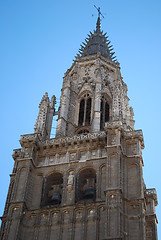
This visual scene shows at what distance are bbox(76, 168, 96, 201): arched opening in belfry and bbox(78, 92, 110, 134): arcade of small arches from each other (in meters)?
6.36

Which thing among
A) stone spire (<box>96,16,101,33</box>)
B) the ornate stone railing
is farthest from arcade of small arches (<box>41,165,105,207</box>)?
stone spire (<box>96,16,101,33</box>)

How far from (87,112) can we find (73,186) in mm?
10680

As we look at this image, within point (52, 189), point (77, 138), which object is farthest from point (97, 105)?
point (52, 189)

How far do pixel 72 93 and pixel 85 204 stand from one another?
14.9 m

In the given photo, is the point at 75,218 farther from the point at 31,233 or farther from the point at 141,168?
the point at 141,168

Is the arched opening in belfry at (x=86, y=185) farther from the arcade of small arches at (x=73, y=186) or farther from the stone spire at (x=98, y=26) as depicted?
the stone spire at (x=98, y=26)

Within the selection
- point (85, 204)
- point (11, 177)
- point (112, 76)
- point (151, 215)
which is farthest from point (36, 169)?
point (112, 76)

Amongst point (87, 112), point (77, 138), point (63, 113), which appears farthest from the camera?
point (87, 112)

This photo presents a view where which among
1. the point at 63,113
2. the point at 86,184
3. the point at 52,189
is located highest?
the point at 63,113

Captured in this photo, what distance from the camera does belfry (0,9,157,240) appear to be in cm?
3475

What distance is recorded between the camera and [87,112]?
4734 centimetres

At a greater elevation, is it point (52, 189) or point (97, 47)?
point (97, 47)

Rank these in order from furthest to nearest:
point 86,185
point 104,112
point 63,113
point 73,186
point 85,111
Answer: point 85,111
point 104,112
point 63,113
point 86,185
point 73,186

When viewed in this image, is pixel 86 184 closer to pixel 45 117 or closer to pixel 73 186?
pixel 73 186
